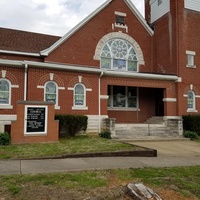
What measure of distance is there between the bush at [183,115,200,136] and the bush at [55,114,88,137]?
8.17 m

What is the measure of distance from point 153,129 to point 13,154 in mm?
11591

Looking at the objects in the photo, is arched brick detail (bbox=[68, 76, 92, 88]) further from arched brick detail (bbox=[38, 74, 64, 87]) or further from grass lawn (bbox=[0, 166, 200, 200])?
grass lawn (bbox=[0, 166, 200, 200])

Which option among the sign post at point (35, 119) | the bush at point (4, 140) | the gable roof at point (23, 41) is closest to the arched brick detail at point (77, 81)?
the sign post at point (35, 119)

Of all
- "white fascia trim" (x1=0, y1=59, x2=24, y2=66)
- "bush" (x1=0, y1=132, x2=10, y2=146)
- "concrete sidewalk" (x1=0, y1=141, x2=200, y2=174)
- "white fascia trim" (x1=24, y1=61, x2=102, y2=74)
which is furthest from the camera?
"white fascia trim" (x1=24, y1=61, x2=102, y2=74)

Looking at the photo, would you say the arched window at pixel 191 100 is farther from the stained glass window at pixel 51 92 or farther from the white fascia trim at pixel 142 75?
the stained glass window at pixel 51 92

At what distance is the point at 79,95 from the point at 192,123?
850 cm

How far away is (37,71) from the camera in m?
16.2

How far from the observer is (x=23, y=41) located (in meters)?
21.1

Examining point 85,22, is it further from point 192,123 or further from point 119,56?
point 192,123

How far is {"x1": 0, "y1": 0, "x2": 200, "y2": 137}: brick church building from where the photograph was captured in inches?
684

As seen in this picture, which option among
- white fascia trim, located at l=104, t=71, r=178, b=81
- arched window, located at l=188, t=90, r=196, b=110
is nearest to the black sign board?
white fascia trim, located at l=104, t=71, r=178, b=81

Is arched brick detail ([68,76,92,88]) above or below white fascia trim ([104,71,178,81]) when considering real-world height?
below

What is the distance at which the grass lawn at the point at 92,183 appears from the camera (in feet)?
18.3

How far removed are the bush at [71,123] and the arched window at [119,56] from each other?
6.92m
